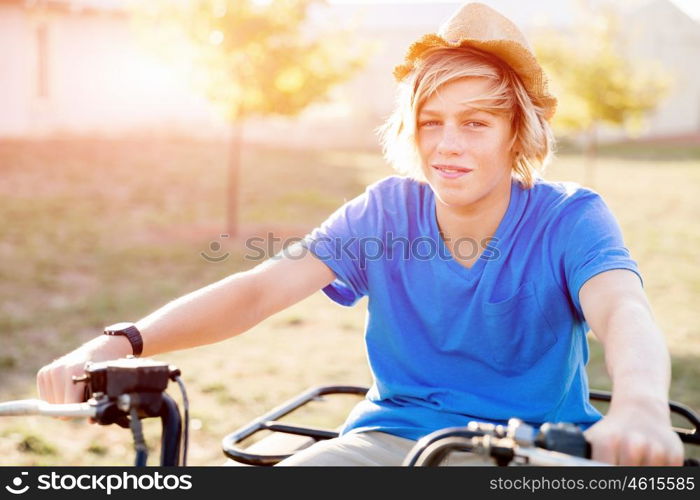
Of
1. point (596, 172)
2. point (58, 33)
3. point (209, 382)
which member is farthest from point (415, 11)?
point (209, 382)

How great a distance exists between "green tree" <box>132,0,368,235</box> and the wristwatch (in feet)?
26.2

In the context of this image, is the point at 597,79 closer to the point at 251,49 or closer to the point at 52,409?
the point at 251,49

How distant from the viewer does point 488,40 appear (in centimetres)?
240

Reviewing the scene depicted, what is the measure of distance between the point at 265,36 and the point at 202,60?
794mm

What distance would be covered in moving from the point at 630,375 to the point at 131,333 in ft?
3.89

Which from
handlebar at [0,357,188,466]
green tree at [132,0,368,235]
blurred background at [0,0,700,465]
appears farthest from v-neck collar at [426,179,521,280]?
green tree at [132,0,368,235]

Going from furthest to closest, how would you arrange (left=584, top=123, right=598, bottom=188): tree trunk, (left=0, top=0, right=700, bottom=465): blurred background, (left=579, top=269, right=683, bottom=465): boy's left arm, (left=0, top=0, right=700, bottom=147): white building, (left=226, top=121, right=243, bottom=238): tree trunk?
(left=0, top=0, right=700, bottom=147): white building
(left=584, top=123, right=598, bottom=188): tree trunk
(left=226, top=121, right=243, bottom=238): tree trunk
(left=0, top=0, right=700, bottom=465): blurred background
(left=579, top=269, right=683, bottom=465): boy's left arm

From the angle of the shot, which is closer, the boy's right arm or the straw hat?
the boy's right arm

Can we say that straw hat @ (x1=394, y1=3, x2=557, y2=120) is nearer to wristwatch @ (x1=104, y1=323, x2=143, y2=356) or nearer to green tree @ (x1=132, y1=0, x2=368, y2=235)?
wristwatch @ (x1=104, y1=323, x2=143, y2=356)

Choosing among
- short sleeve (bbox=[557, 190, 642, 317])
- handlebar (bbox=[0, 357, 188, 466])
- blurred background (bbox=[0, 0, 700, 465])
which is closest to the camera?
handlebar (bbox=[0, 357, 188, 466])

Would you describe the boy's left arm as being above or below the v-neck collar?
below

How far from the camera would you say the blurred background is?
244 inches

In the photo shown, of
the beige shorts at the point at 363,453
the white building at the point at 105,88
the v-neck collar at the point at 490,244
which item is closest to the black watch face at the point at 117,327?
the beige shorts at the point at 363,453

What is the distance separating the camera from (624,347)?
196 cm
